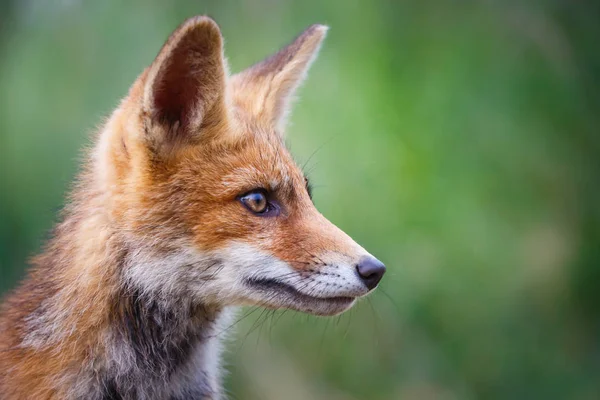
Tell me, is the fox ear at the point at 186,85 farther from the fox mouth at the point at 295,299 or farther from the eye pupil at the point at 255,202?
the fox mouth at the point at 295,299

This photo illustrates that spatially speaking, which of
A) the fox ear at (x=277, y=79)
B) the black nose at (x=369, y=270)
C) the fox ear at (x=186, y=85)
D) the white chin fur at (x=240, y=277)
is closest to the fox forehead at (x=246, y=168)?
the fox ear at (x=186, y=85)

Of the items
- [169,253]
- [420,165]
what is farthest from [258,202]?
[420,165]

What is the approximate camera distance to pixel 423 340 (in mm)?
8297

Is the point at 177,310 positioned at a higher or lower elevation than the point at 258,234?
lower

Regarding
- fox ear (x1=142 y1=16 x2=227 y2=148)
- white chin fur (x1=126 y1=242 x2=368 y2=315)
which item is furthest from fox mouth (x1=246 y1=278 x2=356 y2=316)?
fox ear (x1=142 y1=16 x2=227 y2=148)

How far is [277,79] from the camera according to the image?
5.07 meters

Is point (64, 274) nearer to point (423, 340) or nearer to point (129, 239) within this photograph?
point (129, 239)

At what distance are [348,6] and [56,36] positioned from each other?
10.2ft

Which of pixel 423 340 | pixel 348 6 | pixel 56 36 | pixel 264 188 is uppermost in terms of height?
pixel 348 6

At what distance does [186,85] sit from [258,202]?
0.76 m

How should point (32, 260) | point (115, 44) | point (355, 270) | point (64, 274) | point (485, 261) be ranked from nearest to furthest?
point (355, 270), point (64, 274), point (32, 260), point (115, 44), point (485, 261)

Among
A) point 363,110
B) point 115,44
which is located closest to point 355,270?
point 363,110

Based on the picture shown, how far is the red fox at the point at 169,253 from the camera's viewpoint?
3.99 metres

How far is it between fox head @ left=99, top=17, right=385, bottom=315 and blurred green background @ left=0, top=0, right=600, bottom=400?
351 centimetres
